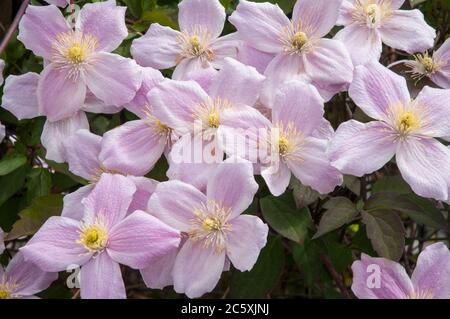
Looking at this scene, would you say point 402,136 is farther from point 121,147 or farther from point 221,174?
point 121,147

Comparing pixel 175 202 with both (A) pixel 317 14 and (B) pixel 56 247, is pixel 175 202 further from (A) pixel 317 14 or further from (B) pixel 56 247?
(A) pixel 317 14

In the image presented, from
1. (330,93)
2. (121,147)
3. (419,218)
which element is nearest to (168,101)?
(121,147)

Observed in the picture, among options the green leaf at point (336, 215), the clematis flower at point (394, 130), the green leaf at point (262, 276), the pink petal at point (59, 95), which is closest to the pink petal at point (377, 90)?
the clematis flower at point (394, 130)

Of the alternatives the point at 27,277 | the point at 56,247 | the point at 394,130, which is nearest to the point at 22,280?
the point at 27,277

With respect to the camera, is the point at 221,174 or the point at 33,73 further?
the point at 33,73

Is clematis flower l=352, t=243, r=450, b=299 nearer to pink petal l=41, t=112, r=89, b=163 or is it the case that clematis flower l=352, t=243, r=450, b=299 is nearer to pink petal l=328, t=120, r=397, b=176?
pink petal l=328, t=120, r=397, b=176
